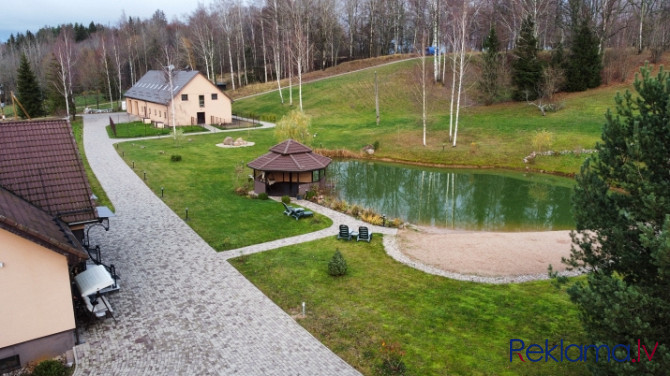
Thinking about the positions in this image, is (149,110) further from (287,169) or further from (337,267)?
(337,267)

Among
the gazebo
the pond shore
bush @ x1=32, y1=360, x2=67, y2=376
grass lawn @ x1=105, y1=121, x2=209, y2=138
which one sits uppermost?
grass lawn @ x1=105, y1=121, x2=209, y2=138

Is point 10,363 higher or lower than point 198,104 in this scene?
lower

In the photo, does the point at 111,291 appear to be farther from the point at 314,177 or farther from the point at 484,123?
the point at 484,123

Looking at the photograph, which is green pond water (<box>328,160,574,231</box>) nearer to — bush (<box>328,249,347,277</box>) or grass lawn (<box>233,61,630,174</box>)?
grass lawn (<box>233,61,630,174</box>)

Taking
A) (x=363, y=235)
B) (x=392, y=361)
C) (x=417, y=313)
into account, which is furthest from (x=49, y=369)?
(x=363, y=235)

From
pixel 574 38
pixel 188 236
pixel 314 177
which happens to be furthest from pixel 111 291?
pixel 574 38

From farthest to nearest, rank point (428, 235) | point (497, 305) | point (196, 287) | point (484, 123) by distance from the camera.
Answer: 1. point (484, 123)
2. point (428, 235)
3. point (196, 287)
4. point (497, 305)

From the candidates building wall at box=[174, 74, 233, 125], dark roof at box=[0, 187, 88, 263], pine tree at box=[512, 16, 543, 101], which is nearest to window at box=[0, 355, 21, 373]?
dark roof at box=[0, 187, 88, 263]
